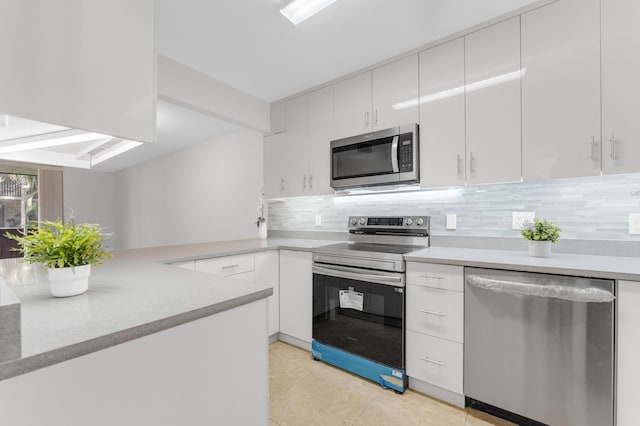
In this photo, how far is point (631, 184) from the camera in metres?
1.64

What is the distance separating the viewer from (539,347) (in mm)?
1473

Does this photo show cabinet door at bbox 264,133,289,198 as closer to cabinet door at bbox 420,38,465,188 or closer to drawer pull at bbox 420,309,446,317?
cabinet door at bbox 420,38,465,188

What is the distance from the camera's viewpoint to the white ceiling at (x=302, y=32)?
1.72 m

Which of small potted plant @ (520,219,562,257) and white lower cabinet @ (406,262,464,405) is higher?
small potted plant @ (520,219,562,257)

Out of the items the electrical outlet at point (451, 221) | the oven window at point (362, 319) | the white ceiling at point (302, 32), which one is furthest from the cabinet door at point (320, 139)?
the electrical outlet at point (451, 221)

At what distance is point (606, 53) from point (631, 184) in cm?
75

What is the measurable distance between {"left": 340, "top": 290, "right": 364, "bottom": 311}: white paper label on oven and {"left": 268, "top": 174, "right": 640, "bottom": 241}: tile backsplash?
828mm

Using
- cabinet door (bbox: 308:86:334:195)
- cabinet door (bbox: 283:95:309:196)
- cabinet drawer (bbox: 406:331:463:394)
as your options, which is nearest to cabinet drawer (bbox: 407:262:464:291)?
cabinet drawer (bbox: 406:331:463:394)

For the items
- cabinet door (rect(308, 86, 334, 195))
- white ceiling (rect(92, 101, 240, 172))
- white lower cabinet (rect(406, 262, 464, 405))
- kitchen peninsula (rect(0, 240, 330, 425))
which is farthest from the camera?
white ceiling (rect(92, 101, 240, 172))

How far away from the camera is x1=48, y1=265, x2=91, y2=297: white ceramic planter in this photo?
85cm

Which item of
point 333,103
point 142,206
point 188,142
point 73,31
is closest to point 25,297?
point 73,31

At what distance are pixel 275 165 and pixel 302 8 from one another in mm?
1597

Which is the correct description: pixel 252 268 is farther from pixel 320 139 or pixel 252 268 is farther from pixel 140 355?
pixel 140 355

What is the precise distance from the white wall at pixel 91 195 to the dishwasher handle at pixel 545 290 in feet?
21.7
